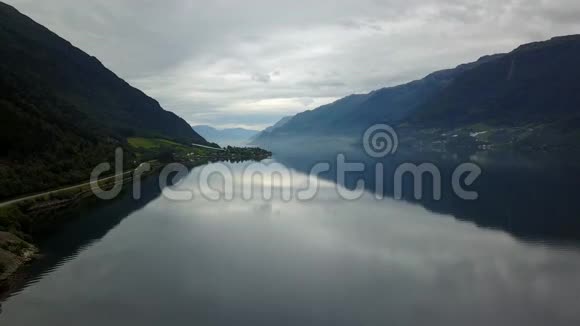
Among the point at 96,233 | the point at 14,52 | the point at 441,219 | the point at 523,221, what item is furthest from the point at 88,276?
the point at 14,52

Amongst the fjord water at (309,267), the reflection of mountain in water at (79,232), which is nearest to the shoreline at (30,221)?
the reflection of mountain in water at (79,232)

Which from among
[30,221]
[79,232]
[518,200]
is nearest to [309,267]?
[79,232]

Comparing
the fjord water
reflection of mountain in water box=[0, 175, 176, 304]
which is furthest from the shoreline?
the fjord water

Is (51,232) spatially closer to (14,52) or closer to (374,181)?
(374,181)

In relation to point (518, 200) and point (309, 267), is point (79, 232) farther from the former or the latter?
point (518, 200)

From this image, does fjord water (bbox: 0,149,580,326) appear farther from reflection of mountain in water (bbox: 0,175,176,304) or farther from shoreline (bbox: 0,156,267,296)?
shoreline (bbox: 0,156,267,296)

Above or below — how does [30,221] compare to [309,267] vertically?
above
